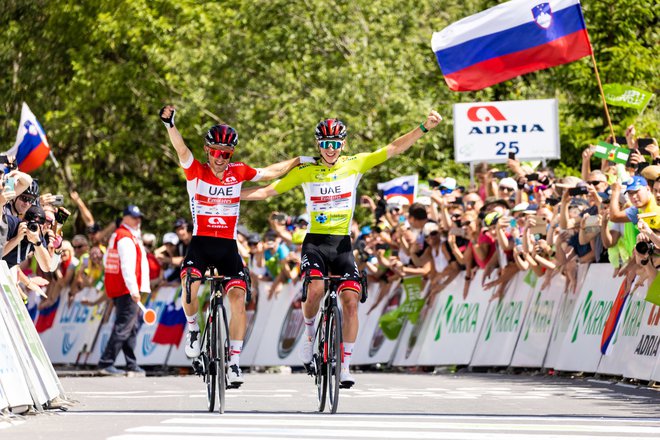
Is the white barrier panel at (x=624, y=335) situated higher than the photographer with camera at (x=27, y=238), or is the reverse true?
the white barrier panel at (x=624, y=335)

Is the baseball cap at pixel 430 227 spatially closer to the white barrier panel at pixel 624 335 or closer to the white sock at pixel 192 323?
the white barrier panel at pixel 624 335

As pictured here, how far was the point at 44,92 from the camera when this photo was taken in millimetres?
49125

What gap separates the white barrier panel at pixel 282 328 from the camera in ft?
82.0

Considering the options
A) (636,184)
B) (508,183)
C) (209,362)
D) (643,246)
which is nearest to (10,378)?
(209,362)

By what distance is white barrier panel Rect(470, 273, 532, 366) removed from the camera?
20.5 meters

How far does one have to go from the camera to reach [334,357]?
1344cm

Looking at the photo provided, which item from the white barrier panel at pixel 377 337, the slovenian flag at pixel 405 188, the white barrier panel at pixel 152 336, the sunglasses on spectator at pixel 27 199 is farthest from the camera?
the white barrier panel at pixel 152 336

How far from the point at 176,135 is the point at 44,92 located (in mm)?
35725

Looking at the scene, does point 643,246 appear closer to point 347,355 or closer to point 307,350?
point 347,355

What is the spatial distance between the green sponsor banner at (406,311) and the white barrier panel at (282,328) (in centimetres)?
168

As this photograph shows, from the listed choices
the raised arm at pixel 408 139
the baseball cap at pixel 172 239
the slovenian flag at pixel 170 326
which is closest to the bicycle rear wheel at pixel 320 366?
the raised arm at pixel 408 139

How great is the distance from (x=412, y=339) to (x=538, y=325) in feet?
11.0

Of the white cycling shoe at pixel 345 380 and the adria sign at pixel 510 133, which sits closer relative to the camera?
the white cycling shoe at pixel 345 380

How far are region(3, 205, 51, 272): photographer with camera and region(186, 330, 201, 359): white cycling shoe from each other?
2467 mm
